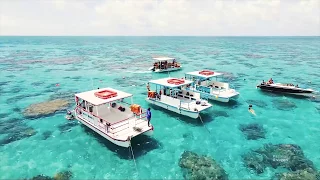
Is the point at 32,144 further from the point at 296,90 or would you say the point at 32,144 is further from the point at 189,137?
the point at 296,90

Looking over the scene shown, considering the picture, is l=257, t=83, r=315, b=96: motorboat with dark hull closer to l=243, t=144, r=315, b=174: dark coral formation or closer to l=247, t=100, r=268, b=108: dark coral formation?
l=247, t=100, r=268, b=108: dark coral formation

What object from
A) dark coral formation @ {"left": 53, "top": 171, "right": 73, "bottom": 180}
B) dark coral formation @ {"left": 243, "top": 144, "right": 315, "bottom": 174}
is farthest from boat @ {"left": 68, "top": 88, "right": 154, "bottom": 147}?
dark coral formation @ {"left": 243, "top": 144, "right": 315, "bottom": 174}

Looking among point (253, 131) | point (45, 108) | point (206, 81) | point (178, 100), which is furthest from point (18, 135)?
point (206, 81)

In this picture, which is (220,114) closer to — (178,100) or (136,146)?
(178,100)

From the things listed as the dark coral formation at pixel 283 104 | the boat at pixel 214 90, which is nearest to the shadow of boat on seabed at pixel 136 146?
the boat at pixel 214 90

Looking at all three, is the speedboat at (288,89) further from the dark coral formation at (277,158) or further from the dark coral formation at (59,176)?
the dark coral formation at (59,176)
